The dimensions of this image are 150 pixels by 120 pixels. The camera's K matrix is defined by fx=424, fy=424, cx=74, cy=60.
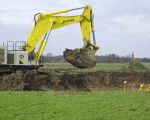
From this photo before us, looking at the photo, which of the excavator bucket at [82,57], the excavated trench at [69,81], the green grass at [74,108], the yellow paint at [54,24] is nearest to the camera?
the green grass at [74,108]

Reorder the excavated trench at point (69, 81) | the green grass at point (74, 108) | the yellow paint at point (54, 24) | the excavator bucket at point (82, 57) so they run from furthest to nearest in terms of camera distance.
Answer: the yellow paint at point (54, 24)
the excavator bucket at point (82, 57)
the excavated trench at point (69, 81)
the green grass at point (74, 108)

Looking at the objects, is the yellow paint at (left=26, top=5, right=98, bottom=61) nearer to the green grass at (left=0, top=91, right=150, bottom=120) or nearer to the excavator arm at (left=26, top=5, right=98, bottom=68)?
the excavator arm at (left=26, top=5, right=98, bottom=68)

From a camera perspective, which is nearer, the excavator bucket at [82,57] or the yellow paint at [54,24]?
the excavator bucket at [82,57]

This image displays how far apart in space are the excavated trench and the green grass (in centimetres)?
947

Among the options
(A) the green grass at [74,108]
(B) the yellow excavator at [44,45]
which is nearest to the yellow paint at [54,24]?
(B) the yellow excavator at [44,45]

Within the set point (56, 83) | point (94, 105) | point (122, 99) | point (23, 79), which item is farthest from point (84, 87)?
point (94, 105)

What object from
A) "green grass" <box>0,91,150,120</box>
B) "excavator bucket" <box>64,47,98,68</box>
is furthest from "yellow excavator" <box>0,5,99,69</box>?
"green grass" <box>0,91,150,120</box>

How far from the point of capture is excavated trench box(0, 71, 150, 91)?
2973 cm

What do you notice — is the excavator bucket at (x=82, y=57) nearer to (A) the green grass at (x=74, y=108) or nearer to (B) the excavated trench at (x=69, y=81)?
(B) the excavated trench at (x=69, y=81)

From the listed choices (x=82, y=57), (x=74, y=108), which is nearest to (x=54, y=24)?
(x=82, y=57)

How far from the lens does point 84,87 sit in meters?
34.2

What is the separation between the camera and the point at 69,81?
3416 centimetres

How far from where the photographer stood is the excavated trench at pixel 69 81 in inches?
1171

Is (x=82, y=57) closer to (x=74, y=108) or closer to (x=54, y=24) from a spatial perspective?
(x=54, y=24)
